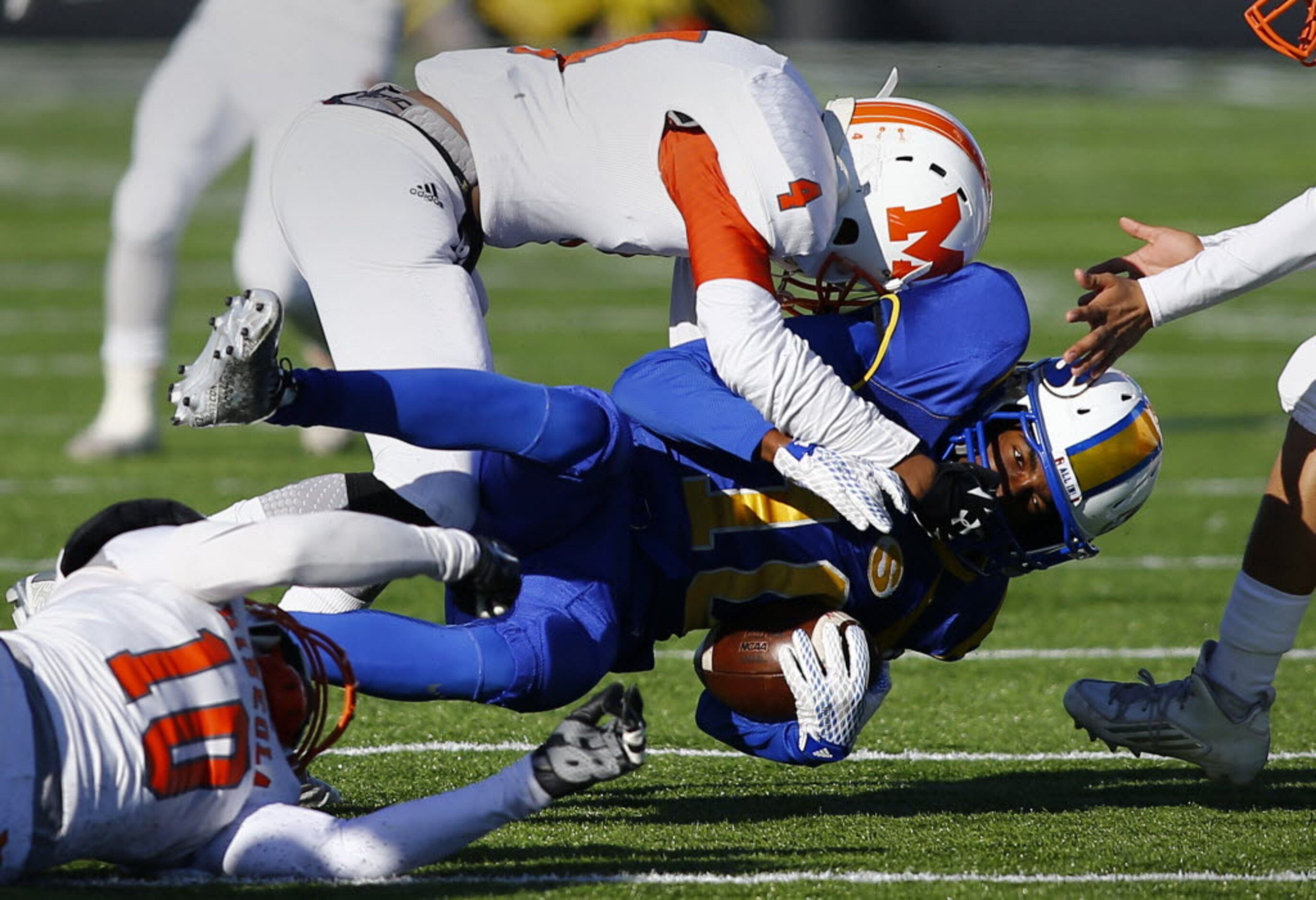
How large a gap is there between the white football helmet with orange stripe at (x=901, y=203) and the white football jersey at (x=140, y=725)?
4.44 feet

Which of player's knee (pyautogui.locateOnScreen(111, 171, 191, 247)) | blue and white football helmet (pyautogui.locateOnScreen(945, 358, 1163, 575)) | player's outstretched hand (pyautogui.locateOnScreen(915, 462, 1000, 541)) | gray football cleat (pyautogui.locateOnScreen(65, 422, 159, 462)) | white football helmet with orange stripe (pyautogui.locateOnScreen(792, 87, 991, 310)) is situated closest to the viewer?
player's outstretched hand (pyautogui.locateOnScreen(915, 462, 1000, 541))

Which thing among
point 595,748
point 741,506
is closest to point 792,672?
point 741,506

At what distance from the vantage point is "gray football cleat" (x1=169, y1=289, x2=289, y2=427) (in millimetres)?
2873

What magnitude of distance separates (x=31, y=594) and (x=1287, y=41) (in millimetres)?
2612

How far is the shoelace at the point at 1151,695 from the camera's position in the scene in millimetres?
3588

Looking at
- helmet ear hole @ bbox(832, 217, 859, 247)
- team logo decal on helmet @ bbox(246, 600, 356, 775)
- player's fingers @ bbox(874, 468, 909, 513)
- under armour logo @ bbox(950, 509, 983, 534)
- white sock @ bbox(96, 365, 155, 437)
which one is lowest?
white sock @ bbox(96, 365, 155, 437)

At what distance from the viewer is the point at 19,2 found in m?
6.00

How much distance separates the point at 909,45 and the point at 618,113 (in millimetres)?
15402

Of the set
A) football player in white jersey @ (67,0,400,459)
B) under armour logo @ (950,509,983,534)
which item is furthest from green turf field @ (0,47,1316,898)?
under armour logo @ (950,509,983,534)

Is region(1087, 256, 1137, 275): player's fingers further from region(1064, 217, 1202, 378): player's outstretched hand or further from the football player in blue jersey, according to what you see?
the football player in blue jersey

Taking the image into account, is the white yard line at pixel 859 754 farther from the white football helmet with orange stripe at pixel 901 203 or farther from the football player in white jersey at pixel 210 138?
the football player in white jersey at pixel 210 138

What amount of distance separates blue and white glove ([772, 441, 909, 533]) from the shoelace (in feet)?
2.36

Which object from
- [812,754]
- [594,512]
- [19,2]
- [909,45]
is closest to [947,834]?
[812,754]

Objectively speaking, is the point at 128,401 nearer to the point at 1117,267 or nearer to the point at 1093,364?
the point at 1117,267
